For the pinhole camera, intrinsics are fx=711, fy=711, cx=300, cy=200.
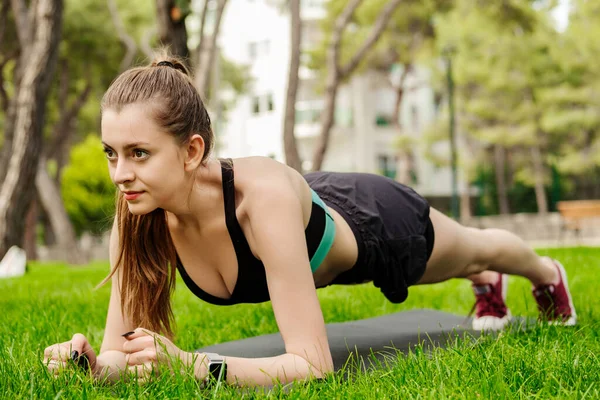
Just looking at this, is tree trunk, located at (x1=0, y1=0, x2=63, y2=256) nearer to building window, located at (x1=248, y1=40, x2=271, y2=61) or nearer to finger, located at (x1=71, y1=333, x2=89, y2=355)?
finger, located at (x1=71, y1=333, x2=89, y2=355)

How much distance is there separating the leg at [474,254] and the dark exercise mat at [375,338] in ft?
0.85

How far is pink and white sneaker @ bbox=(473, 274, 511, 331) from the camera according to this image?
11.1 feet

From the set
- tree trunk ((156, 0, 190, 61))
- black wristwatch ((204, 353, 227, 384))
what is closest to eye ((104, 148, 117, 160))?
black wristwatch ((204, 353, 227, 384))

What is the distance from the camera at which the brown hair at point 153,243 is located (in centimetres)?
221

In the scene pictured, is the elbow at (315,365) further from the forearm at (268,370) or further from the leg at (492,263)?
the leg at (492,263)

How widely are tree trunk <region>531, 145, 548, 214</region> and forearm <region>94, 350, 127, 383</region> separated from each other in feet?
63.3

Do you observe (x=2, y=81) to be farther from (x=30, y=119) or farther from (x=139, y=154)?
(x=139, y=154)

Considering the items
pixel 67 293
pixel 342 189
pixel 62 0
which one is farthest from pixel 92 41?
pixel 342 189

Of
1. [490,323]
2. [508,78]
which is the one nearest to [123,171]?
[490,323]

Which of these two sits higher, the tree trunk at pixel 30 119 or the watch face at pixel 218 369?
the tree trunk at pixel 30 119

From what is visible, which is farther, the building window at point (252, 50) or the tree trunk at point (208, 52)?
the building window at point (252, 50)

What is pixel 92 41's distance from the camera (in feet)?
61.3

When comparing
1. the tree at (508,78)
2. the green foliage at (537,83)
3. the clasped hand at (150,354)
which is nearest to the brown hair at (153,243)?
the clasped hand at (150,354)

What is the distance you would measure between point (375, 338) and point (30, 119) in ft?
17.5
